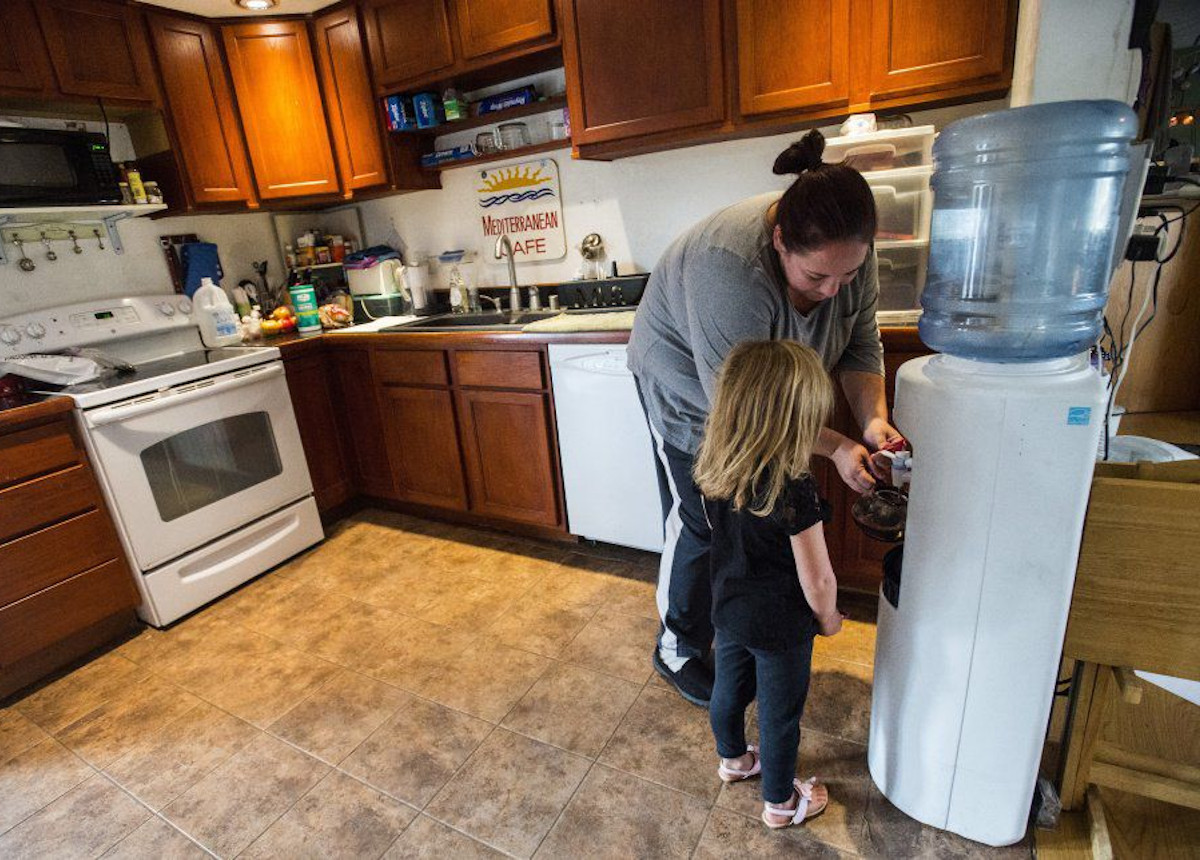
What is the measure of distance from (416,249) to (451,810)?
2530 mm

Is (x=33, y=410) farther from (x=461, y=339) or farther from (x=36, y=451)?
(x=461, y=339)

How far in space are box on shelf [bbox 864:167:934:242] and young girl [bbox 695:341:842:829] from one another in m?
0.96

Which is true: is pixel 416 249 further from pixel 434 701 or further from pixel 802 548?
pixel 802 548

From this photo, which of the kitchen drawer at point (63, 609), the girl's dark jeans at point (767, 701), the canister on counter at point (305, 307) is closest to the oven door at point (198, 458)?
the kitchen drawer at point (63, 609)

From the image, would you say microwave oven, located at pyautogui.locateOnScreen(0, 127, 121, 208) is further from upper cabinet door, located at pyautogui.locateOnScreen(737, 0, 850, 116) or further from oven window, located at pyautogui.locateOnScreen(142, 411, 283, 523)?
upper cabinet door, located at pyautogui.locateOnScreen(737, 0, 850, 116)

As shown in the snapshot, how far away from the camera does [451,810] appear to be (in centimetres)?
140

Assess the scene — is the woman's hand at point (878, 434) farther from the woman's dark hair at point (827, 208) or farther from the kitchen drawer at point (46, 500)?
the kitchen drawer at point (46, 500)

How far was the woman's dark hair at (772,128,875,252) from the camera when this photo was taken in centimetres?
98

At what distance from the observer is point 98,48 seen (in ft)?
Answer: 7.55

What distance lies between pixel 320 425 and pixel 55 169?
4.09 feet

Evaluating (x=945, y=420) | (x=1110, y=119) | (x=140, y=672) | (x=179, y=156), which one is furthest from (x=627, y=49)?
(x=140, y=672)

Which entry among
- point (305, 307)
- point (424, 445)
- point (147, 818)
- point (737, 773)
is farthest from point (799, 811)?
point (305, 307)

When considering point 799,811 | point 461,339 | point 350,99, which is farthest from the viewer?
point 350,99

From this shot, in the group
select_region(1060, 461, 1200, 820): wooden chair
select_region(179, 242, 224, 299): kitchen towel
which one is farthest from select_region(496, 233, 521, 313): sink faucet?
select_region(1060, 461, 1200, 820): wooden chair
